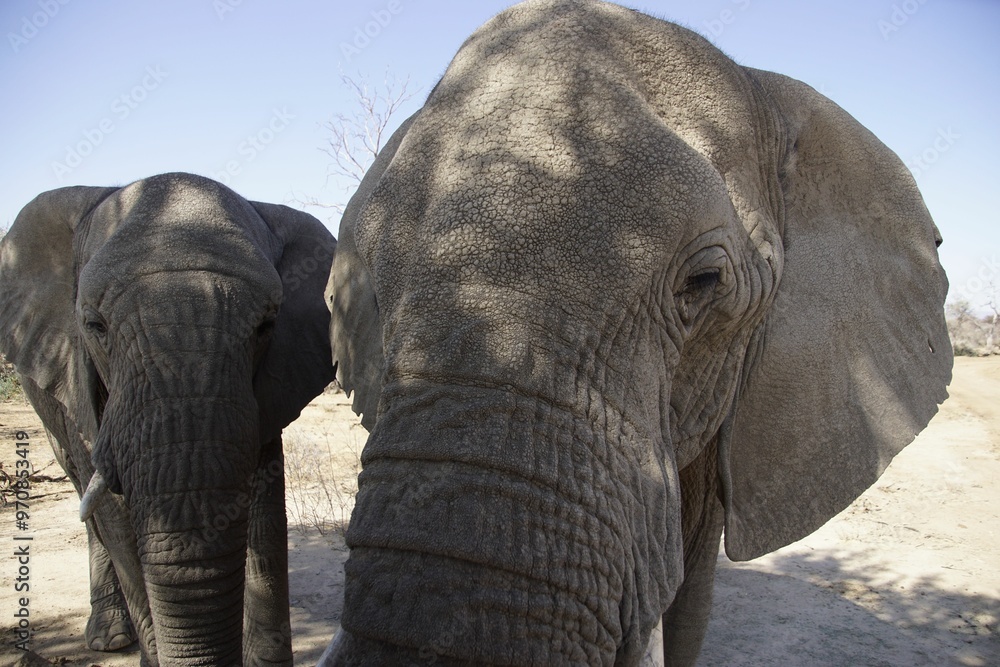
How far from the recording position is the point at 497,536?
1.88 m

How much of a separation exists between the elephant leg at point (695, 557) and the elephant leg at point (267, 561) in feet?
8.97

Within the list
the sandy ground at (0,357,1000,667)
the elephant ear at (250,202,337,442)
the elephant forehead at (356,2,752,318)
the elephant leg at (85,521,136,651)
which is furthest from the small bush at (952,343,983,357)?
the elephant forehead at (356,2,752,318)

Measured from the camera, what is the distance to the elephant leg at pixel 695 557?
3162 millimetres

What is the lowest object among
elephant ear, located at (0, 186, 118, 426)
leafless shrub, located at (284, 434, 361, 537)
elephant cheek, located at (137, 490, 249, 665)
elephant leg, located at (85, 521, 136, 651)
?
leafless shrub, located at (284, 434, 361, 537)

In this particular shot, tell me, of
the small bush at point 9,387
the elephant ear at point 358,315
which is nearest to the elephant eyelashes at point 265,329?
the elephant ear at point 358,315

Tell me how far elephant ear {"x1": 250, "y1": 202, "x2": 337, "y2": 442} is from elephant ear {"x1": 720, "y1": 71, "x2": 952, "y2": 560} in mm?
2928

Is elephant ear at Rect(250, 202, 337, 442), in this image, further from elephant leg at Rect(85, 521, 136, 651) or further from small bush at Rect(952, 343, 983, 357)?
small bush at Rect(952, 343, 983, 357)

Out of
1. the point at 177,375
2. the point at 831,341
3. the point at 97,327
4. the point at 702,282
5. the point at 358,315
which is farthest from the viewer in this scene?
the point at 97,327

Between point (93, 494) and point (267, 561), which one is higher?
point (93, 494)

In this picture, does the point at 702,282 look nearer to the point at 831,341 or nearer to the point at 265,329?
the point at 831,341

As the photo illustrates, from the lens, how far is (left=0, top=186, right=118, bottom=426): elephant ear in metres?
5.51

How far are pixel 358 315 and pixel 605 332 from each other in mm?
1402

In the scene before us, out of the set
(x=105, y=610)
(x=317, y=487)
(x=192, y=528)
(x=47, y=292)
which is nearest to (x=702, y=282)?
(x=192, y=528)

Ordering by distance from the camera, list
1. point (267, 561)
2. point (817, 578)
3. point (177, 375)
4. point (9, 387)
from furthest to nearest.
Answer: point (9, 387)
point (817, 578)
point (267, 561)
point (177, 375)
